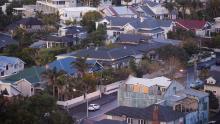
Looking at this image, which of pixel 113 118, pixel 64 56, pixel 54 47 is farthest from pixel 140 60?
pixel 113 118

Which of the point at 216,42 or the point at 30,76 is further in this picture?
the point at 216,42

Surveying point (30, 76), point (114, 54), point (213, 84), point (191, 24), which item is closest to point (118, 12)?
point (191, 24)

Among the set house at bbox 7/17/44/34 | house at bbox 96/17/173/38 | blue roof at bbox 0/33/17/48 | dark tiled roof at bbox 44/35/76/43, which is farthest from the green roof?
house at bbox 7/17/44/34

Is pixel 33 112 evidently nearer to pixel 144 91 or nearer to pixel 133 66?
pixel 144 91

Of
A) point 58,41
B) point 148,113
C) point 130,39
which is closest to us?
point 148,113

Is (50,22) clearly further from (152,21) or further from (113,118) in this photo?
(113,118)
